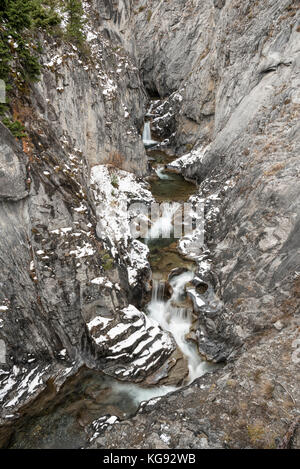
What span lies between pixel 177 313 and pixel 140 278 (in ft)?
8.48

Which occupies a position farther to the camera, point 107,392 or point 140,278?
point 140,278

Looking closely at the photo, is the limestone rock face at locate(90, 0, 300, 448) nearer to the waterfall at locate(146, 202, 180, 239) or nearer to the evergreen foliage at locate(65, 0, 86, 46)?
the waterfall at locate(146, 202, 180, 239)

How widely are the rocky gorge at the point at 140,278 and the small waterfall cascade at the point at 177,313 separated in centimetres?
9

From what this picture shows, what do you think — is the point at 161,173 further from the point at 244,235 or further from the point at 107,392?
the point at 107,392

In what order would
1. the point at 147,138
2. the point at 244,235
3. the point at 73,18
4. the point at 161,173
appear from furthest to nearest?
the point at 147,138 < the point at 161,173 < the point at 73,18 < the point at 244,235

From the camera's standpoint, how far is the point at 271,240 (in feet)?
39.0

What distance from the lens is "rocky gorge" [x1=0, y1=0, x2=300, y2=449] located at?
836cm

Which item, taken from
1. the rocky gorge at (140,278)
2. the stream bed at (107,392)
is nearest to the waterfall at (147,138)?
the rocky gorge at (140,278)

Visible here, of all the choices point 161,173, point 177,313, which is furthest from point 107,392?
point 161,173

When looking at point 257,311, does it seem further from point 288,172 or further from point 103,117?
A: point 103,117

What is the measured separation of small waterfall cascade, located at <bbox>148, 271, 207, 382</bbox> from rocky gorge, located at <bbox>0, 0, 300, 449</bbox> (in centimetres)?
9

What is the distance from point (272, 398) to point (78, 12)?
2182 cm

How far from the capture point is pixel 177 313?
13.7 meters

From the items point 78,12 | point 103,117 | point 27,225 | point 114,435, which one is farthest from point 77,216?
point 78,12
